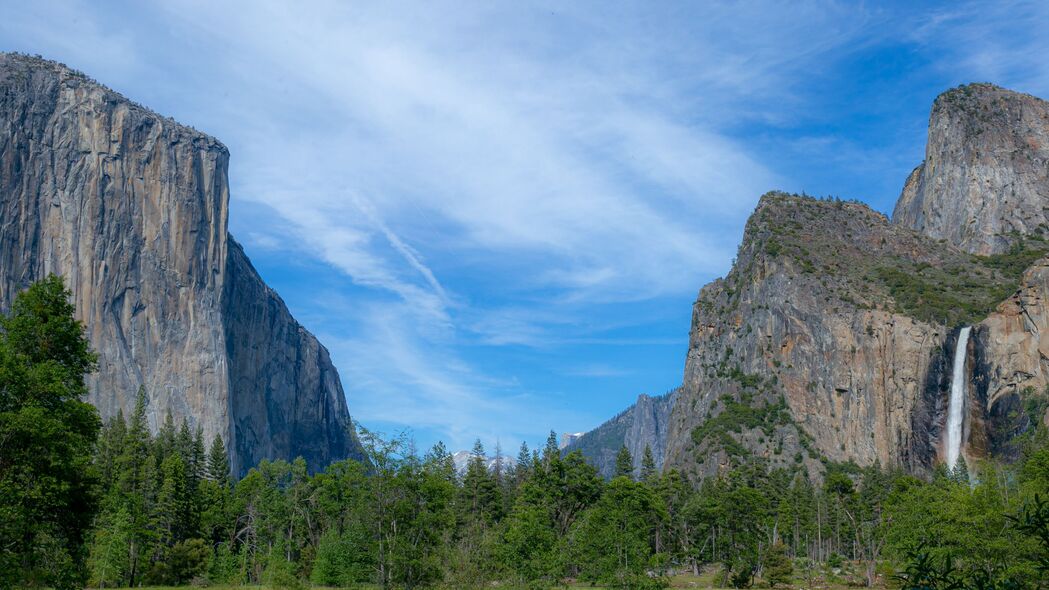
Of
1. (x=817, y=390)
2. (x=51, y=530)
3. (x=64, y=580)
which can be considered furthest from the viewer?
(x=817, y=390)

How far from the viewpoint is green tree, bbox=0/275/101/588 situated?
2777cm

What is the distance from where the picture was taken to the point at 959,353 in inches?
6708

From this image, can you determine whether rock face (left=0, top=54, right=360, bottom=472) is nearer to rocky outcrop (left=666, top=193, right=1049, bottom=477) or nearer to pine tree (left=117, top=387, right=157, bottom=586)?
pine tree (left=117, top=387, right=157, bottom=586)

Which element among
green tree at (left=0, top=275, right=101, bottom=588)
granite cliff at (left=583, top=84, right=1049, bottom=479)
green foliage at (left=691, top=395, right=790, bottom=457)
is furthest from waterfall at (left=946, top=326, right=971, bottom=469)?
green tree at (left=0, top=275, right=101, bottom=588)

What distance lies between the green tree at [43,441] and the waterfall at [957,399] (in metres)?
168

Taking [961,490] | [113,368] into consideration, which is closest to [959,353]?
[961,490]

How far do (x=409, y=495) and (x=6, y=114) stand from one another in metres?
158

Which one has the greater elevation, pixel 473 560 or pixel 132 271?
pixel 132 271

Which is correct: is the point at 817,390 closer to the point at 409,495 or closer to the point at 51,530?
the point at 409,495

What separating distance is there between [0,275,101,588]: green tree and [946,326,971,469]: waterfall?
168 metres

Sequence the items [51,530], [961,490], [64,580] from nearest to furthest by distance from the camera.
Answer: [64,580], [51,530], [961,490]

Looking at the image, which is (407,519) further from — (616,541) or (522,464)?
(522,464)

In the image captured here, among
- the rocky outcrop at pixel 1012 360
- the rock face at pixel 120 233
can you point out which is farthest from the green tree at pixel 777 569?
the rock face at pixel 120 233

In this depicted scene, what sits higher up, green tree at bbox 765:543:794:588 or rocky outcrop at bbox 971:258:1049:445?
rocky outcrop at bbox 971:258:1049:445
